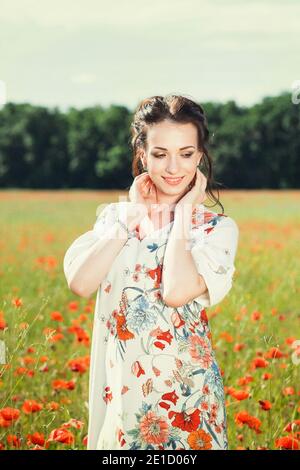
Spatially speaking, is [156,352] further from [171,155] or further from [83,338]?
[83,338]

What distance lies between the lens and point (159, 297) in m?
2.04

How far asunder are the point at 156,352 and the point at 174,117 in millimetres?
660

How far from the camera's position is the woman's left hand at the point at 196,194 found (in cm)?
206

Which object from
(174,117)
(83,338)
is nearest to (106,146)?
(83,338)

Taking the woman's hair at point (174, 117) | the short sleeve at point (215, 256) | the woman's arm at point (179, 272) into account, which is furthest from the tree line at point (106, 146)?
the woman's arm at point (179, 272)

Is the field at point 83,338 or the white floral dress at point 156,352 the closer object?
the white floral dress at point 156,352

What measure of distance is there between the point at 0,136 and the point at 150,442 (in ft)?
40.9

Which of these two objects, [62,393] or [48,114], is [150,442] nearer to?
[62,393]

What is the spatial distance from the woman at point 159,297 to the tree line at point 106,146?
8746 millimetres

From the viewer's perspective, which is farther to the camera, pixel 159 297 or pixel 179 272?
pixel 159 297

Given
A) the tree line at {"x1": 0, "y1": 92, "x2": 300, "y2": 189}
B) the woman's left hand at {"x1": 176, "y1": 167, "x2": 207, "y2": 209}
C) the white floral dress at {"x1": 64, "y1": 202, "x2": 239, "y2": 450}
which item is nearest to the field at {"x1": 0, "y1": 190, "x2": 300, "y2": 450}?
the white floral dress at {"x1": 64, "y1": 202, "x2": 239, "y2": 450}

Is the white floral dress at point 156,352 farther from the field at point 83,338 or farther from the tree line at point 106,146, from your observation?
the tree line at point 106,146

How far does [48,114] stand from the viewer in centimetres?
1406
